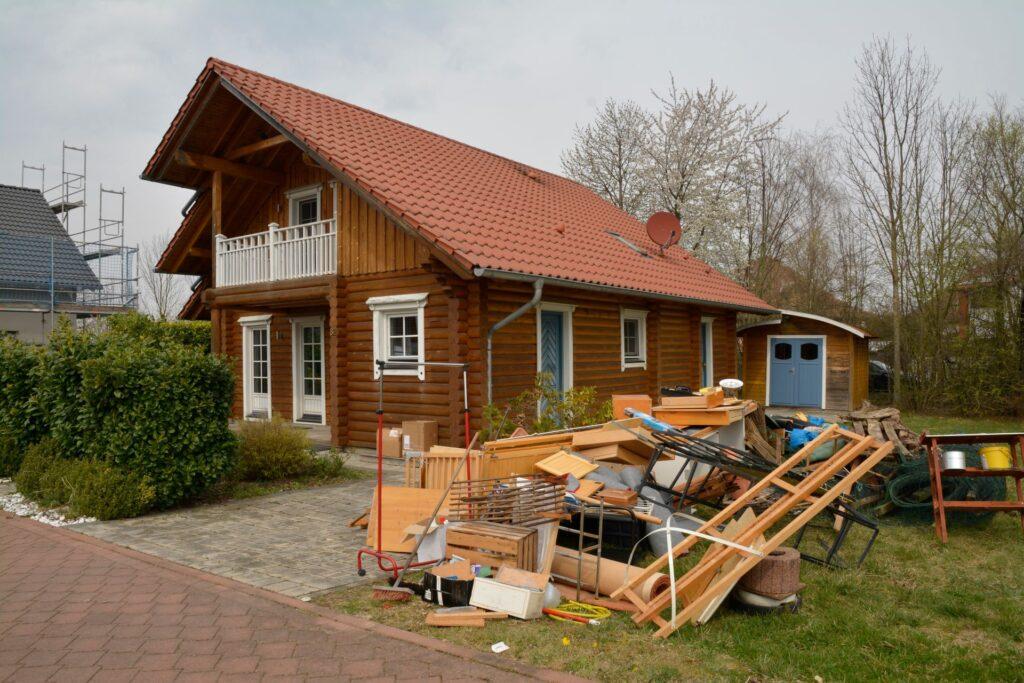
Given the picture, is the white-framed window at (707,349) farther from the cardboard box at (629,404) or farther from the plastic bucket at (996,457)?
the plastic bucket at (996,457)

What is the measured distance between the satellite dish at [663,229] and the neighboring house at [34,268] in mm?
20533

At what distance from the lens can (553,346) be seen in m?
12.2

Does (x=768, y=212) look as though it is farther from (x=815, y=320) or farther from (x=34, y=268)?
(x=34, y=268)

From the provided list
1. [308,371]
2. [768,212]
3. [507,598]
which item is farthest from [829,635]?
[768,212]

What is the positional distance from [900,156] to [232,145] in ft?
55.1

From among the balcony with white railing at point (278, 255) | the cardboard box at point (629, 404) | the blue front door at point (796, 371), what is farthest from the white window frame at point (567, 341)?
the blue front door at point (796, 371)

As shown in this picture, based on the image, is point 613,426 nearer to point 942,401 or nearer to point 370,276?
point 370,276

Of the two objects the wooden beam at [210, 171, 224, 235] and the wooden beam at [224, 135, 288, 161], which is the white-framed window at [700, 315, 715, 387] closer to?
the wooden beam at [224, 135, 288, 161]

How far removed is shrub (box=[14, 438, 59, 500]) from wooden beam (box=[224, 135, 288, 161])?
19.3 feet

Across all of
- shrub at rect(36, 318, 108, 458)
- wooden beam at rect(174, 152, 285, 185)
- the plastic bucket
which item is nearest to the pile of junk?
the plastic bucket

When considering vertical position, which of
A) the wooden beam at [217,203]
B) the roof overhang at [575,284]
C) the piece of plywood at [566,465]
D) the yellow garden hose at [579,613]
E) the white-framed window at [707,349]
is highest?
the wooden beam at [217,203]

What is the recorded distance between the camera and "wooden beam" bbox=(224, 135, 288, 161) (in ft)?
40.1

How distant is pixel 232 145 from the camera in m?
13.9

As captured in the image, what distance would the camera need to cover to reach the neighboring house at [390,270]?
34.7 feet
